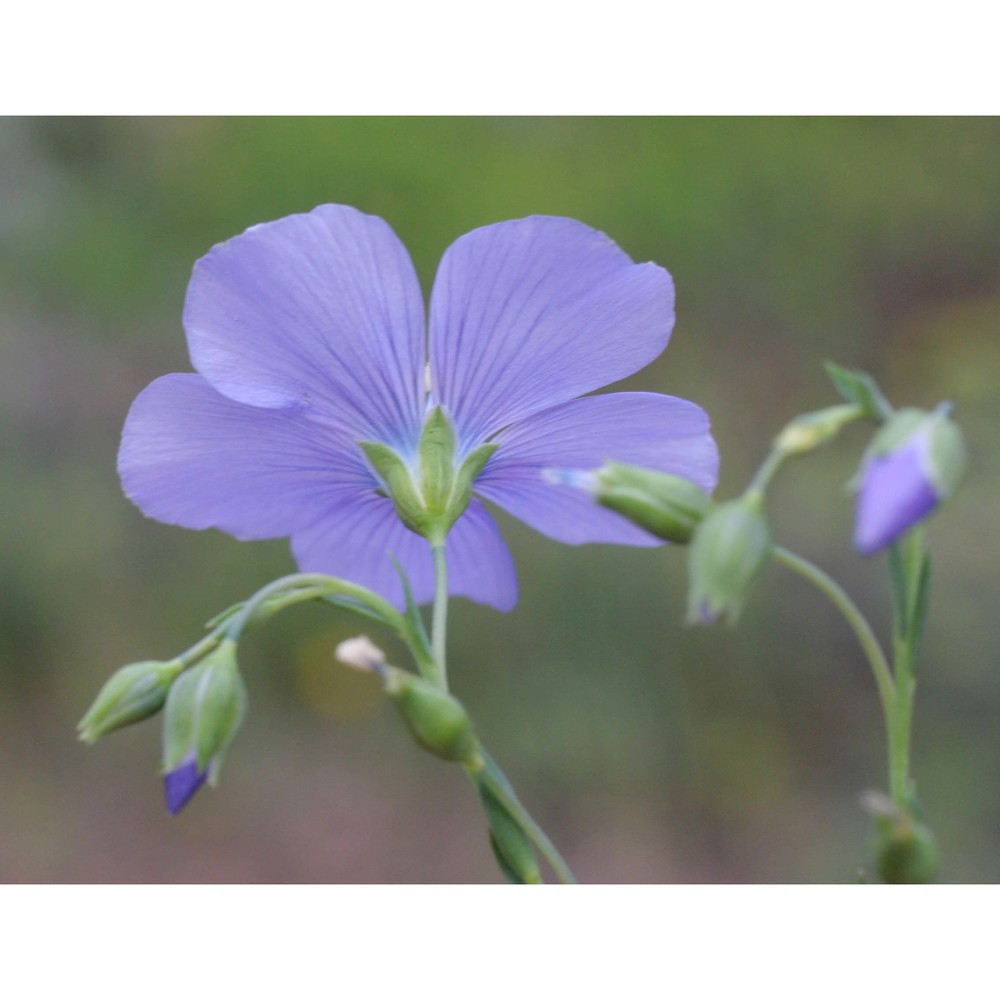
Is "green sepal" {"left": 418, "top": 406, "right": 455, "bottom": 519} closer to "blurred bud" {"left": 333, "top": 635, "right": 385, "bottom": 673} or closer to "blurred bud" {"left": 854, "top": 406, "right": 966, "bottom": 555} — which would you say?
"blurred bud" {"left": 333, "top": 635, "right": 385, "bottom": 673}

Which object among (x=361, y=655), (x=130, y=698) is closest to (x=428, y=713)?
(x=361, y=655)

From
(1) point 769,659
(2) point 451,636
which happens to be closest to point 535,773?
(2) point 451,636

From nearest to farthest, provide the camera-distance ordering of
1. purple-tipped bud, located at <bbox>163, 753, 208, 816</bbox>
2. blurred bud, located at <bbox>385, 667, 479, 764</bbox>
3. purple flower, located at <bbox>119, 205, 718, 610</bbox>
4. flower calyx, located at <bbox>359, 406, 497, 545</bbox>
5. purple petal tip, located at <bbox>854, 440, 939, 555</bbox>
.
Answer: purple petal tip, located at <bbox>854, 440, 939, 555</bbox> → blurred bud, located at <bbox>385, 667, 479, 764</bbox> → purple-tipped bud, located at <bbox>163, 753, 208, 816</bbox> → purple flower, located at <bbox>119, 205, 718, 610</bbox> → flower calyx, located at <bbox>359, 406, 497, 545</bbox>

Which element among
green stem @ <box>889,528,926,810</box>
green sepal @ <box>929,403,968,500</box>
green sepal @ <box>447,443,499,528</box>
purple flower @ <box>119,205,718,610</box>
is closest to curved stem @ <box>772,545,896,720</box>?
green stem @ <box>889,528,926,810</box>

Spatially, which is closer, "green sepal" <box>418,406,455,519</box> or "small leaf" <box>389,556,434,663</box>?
"small leaf" <box>389,556,434,663</box>

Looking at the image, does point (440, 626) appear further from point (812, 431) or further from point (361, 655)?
point (812, 431)

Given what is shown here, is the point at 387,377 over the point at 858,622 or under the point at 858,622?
over
